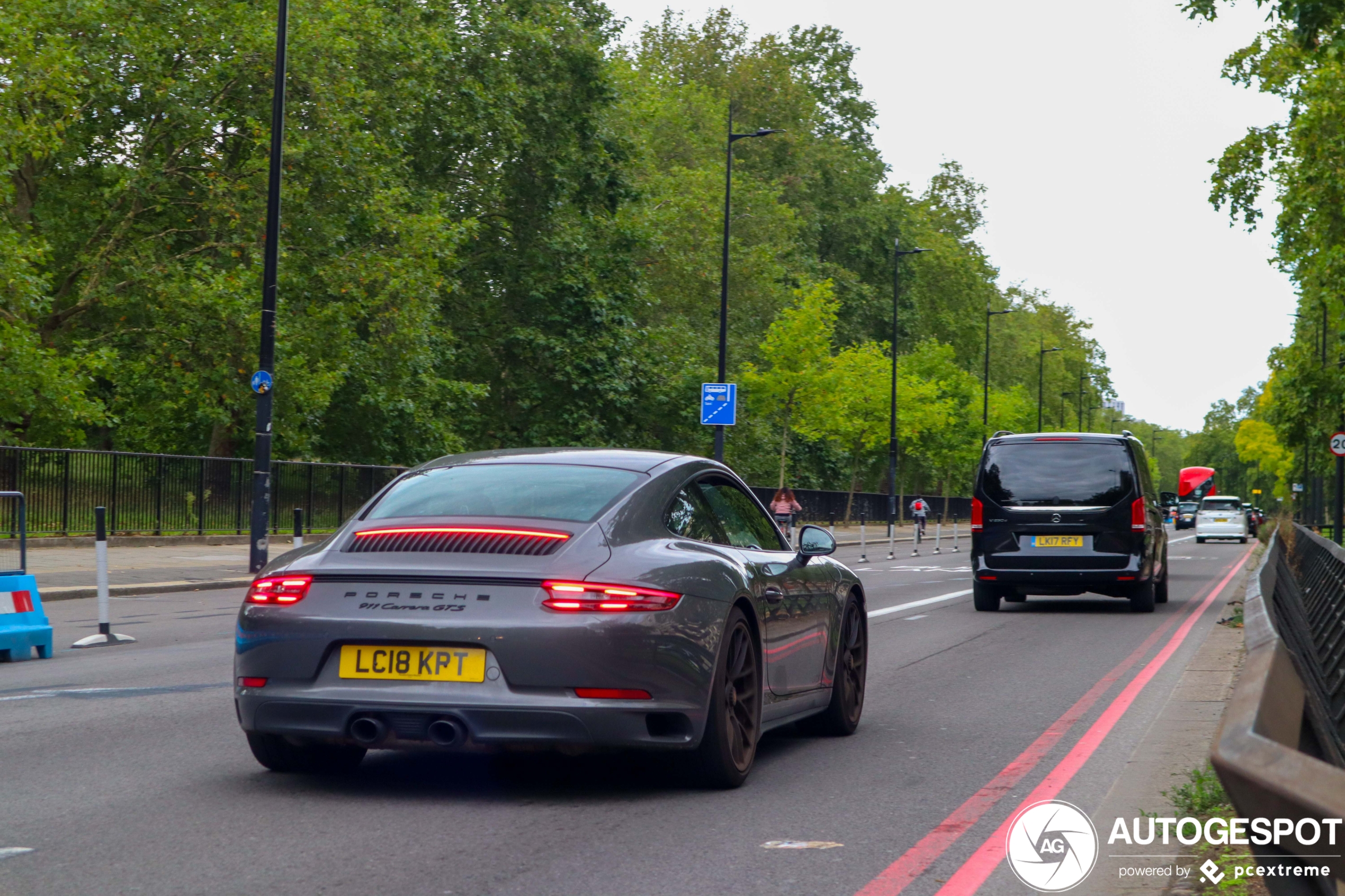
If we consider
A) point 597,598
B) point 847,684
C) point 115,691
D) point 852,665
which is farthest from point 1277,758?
point 115,691

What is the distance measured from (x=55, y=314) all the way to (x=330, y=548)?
104ft

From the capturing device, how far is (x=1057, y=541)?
18.4 m

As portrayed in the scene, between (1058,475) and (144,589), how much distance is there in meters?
11.6

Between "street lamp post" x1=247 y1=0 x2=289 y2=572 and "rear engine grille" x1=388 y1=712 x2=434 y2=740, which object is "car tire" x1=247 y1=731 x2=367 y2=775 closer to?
"rear engine grille" x1=388 y1=712 x2=434 y2=740

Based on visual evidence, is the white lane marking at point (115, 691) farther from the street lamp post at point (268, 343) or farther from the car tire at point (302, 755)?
the street lamp post at point (268, 343)

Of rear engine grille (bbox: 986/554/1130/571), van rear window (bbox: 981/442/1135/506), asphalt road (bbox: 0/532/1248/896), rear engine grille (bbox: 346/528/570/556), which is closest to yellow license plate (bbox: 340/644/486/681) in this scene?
rear engine grille (bbox: 346/528/570/556)

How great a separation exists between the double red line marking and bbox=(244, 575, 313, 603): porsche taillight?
8.17 feet

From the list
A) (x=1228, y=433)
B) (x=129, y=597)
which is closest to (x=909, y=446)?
(x=129, y=597)

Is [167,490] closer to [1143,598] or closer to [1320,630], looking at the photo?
[1143,598]

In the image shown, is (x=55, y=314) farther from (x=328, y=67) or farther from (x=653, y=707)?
(x=653, y=707)

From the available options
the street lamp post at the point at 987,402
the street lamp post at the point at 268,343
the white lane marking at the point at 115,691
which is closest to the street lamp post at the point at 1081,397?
the street lamp post at the point at 987,402

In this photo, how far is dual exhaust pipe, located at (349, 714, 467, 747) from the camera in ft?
19.6

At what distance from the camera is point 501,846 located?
5.51 m

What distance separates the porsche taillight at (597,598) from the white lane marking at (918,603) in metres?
11.8
